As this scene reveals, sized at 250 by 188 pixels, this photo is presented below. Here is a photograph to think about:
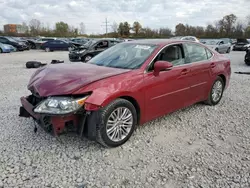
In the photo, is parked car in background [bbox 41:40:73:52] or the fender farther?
parked car in background [bbox 41:40:73:52]

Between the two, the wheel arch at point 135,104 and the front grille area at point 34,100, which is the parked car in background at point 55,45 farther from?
the wheel arch at point 135,104

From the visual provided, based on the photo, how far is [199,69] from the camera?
4.31 m

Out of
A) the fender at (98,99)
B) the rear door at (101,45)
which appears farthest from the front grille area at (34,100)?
the rear door at (101,45)

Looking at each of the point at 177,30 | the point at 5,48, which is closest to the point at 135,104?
the point at 5,48

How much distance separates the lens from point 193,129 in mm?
3822

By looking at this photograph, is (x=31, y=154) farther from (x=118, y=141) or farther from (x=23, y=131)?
(x=118, y=141)

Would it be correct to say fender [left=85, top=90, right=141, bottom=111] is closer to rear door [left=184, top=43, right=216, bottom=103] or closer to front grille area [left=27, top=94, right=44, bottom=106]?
front grille area [left=27, top=94, right=44, bottom=106]

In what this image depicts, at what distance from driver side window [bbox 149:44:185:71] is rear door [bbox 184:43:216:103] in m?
0.19

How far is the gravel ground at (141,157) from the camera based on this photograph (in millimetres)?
2482

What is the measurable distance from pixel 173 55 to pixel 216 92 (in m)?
1.75

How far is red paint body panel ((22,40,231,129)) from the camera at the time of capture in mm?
2842

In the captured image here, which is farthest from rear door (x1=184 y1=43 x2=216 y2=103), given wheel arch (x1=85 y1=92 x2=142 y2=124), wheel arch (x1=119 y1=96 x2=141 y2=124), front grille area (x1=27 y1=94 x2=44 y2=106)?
front grille area (x1=27 y1=94 x2=44 y2=106)


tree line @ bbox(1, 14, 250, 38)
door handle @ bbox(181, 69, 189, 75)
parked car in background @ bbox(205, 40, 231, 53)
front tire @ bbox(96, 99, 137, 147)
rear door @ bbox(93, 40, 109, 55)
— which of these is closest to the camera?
front tire @ bbox(96, 99, 137, 147)

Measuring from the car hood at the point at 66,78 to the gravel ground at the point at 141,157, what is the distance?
0.84 meters
